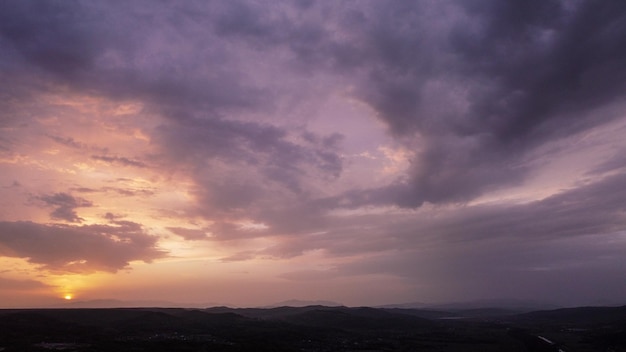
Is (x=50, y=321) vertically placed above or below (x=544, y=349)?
above

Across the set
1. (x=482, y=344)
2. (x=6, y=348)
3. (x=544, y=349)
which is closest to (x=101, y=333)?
(x=6, y=348)

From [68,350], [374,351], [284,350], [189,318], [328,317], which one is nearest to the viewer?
[68,350]

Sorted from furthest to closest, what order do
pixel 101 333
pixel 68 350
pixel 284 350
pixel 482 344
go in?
pixel 482 344 → pixel 101 333 → pixel 284 350 → pixel 68 350

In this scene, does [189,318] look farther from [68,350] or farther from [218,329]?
[68,350]

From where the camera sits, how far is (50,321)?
91.6m

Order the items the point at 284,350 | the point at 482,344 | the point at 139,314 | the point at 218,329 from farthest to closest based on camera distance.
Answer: the point at 139,314 → the point at 218,329 → the point at 482,344 → the point at 284,350

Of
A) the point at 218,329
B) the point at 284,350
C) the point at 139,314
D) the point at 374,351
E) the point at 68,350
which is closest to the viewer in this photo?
the point at 68,350

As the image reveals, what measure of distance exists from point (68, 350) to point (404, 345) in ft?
192

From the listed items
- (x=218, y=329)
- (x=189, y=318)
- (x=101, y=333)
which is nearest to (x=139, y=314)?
(x=189, y=318)

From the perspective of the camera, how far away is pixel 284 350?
71062mm

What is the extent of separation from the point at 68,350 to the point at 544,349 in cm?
7741

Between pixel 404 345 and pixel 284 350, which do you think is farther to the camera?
pixel 404 345

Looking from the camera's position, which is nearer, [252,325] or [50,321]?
[50,321]

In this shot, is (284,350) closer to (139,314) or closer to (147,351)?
(147,351)
